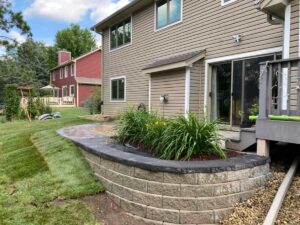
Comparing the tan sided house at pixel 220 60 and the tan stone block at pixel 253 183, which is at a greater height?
Answer: the tan sided house at pixel 220 60

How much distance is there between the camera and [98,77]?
32.2 metres

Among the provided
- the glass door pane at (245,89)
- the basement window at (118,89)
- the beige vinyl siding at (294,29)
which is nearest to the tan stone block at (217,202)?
the beige vinyl siding at (294,29)

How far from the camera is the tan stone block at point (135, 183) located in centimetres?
351

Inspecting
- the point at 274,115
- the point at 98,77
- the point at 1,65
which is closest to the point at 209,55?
the point at 274,115

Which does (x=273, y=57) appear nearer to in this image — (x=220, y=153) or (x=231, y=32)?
(x=231, y=32)

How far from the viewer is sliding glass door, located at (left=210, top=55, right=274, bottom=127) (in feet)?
21.7

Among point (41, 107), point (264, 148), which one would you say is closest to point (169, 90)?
point (264, 148)

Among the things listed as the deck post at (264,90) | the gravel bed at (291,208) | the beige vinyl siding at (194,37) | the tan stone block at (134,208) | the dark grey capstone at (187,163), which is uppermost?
the beige vinyl siding at (194,37)

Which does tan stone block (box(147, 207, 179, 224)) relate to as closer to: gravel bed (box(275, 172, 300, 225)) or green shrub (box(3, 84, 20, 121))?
gravel bed (box(275, 172, 300, 225))

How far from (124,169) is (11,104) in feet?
44.8

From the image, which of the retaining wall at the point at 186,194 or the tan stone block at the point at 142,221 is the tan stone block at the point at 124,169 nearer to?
the retaining wall at the point at 186,194

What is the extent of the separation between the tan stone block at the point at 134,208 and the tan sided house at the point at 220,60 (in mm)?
1864

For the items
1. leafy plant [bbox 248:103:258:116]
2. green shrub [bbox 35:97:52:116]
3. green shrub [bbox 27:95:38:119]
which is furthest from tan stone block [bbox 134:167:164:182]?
green shrub [bbox 35:97:52:116]

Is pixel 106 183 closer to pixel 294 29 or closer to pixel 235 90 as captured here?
pixel 294 29
